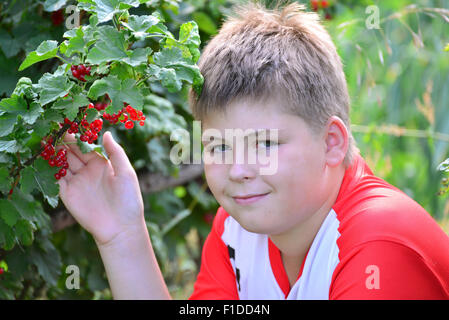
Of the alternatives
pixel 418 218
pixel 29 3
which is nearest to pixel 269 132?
pixel 418 218

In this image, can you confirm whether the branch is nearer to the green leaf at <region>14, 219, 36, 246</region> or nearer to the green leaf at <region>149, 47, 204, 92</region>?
the green leaf at <region>14, 219, 36, 246</region>

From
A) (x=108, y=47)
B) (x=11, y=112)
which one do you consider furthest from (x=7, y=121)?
(x=108, y=47)

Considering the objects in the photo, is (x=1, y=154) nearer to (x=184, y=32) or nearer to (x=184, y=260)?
(x=184, y=32)

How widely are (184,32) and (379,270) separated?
603 millimetres

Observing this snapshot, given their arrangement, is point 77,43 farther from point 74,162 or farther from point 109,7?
point 74,162

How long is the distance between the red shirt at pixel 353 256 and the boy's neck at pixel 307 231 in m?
0.02

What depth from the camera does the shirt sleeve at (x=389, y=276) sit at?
1156 millimetres

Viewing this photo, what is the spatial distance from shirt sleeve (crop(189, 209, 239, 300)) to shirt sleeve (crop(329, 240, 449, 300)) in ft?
1.47

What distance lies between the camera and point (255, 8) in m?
1.49

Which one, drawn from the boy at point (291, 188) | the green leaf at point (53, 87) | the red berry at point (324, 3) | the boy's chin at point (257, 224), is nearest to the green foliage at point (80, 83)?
the green leaf at point (53, 87)

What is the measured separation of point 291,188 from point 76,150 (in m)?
0.51

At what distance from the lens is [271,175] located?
123 centimetres

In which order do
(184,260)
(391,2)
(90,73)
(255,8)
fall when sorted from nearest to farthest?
(90,73) → (255,8) → (184,260) → (391,2)

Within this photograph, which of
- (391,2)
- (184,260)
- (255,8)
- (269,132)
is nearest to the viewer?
(269,132)
